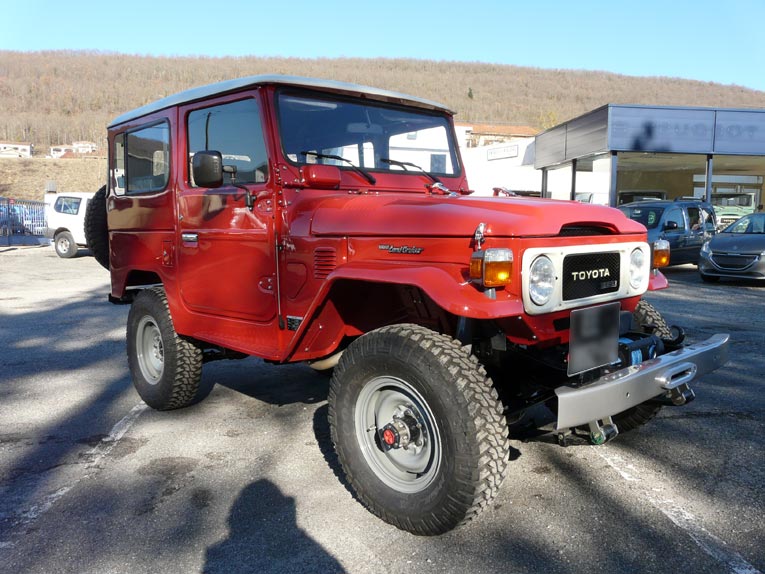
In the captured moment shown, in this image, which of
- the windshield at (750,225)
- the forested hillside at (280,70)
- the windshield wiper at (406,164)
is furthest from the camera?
the forested hillside at (280,70)

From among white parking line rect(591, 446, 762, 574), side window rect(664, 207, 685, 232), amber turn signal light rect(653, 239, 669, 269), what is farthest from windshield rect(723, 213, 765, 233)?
white parking line rect(591, 446, 762, 574)

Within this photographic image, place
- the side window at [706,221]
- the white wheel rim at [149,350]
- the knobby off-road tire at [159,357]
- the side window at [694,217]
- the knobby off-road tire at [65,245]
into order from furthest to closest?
1. the knobby off-road tire at [65,245]
2. the side window at [706,221]
3. the side window at [694,217]
4. the white wheel rim at [149,350]
5. the knobby off-road tire at [159,357]

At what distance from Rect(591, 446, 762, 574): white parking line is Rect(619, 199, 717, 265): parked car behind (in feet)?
35.6

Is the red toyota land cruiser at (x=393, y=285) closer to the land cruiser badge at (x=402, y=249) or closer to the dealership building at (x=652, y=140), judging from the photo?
the land cruiser badge at (x=402, y=249)

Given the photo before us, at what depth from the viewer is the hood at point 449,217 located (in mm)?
2645

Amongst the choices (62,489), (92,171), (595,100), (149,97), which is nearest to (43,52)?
(149,97)

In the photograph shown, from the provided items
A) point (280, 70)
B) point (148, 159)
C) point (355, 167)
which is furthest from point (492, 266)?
point (280, 70)

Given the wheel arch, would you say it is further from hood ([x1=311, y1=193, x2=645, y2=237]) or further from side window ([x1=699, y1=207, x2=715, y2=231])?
side window ([x1=699, y1=207, x2=715, y2=231])

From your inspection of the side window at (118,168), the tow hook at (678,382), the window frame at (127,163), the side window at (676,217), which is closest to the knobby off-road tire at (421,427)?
the tow hook at (678,382)

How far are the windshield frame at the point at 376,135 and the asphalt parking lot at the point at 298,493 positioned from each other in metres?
1.79

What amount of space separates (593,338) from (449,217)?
0.87m

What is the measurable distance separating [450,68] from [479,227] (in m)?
120

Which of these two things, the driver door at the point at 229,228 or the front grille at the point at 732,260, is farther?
the front grille at the point at 732,260

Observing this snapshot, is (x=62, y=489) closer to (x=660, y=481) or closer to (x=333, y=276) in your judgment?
(x=333, y=276)
